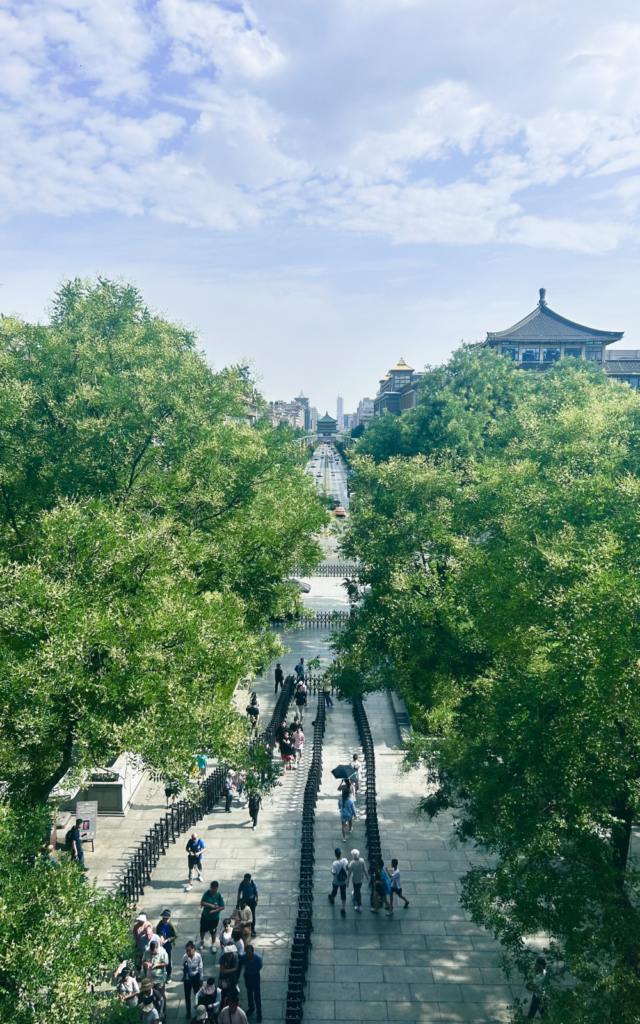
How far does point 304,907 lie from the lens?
12.6m

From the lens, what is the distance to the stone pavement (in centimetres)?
1101

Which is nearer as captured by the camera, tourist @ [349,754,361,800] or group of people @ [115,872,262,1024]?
group of people @ [115,872,262,1024]

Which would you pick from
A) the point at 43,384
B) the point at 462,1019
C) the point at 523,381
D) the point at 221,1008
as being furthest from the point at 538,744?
the point at 523,381

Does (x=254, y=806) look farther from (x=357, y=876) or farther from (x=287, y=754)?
(x=357, y=876)

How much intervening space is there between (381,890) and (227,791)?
586 cm

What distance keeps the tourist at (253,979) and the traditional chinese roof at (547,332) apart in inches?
2483

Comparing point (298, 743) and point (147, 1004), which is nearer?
point (147, 1004)

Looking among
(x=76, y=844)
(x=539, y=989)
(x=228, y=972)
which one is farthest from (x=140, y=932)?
(x=539, y=989)

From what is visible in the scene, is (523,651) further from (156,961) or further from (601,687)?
(156,961)

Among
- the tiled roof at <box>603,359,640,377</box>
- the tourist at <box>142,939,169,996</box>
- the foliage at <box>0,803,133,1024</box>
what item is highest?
the tiled roof at <box>603,359,640,377</box>

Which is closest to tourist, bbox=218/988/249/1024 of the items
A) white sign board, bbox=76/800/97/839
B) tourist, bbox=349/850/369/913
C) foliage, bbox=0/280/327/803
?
foliage, bbox=0/280/327/803

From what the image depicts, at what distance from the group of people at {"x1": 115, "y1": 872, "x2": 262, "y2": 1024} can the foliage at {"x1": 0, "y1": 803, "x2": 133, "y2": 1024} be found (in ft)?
5.83

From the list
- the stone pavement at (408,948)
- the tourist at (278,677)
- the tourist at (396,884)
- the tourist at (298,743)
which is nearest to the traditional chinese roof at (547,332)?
the tourist at (278,677)

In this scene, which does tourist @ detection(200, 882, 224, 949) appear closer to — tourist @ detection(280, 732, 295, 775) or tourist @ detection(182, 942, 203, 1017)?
tourist @ detection(182, 942, 203, 1017)
